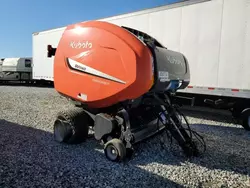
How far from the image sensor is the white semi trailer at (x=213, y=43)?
5469 mm

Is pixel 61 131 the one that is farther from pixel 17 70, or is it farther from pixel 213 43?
pixel 17 70

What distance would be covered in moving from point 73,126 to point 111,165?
1036 millimetres

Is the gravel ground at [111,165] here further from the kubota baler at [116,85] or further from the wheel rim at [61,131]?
the kubota baler at [116,85]

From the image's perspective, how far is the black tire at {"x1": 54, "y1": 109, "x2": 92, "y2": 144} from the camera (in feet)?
12.6

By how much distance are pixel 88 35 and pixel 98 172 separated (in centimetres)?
209

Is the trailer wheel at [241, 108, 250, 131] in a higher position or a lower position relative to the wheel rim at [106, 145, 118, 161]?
lower

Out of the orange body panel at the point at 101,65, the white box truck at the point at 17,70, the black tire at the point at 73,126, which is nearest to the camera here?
the orange body panel at the point at 101,65

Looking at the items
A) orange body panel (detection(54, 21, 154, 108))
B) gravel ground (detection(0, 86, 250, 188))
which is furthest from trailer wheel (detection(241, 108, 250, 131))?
orange body panel (detection(54, 21, 154, 108))

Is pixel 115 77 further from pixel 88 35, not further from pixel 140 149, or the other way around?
pixel 140 149

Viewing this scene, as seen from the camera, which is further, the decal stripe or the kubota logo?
the kubota logo

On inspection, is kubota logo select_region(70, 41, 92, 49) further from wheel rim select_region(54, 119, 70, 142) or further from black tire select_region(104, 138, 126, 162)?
black tire select_region(104, 138, 126, 162)

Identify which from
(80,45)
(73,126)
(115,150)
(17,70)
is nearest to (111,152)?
(115,150)

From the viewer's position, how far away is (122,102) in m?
3.46

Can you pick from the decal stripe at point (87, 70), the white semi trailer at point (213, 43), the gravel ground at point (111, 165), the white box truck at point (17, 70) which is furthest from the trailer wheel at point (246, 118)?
the white box truck at point (17, 70)
